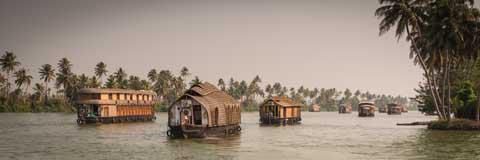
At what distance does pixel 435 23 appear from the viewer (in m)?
57.5

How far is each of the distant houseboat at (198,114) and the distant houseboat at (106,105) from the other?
28038 millimetres

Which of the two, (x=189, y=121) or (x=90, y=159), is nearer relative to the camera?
(x=90, y=159)

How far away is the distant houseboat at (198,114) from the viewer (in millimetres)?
46281

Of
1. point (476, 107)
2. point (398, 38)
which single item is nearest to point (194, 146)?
point (398, 38)

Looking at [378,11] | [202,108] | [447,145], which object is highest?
[378,11]

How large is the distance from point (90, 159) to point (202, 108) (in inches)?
581

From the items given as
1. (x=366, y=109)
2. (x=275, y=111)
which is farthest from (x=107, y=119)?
(x=366, y=109)

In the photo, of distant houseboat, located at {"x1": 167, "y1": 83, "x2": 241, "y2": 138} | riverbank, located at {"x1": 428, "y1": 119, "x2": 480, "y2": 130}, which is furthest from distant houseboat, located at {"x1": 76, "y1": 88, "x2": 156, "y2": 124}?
riverbank, located at {"x1": 428, "y1": 119, "x2": 480, "y2": 130}

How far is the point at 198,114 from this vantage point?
50.0m

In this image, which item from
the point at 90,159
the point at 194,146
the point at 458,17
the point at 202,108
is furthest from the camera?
the point at 458,17

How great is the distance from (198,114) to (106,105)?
1199 inches

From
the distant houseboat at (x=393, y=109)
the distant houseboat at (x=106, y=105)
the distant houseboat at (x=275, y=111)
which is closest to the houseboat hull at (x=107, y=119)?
the distant houseboat at (x=106, y=105)

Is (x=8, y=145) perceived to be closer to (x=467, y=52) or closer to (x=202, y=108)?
(x=202, y=108)

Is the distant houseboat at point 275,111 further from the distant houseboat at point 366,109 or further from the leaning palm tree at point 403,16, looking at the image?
the distant houseboat at point 366,109
